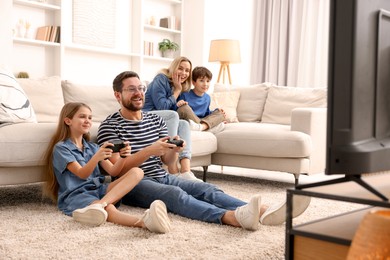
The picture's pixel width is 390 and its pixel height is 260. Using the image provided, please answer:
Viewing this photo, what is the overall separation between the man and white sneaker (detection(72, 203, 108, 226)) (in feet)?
1.17

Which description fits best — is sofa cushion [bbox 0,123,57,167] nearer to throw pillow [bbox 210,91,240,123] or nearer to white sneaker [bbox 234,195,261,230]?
white sneaker [bbox 234,195,261,230]

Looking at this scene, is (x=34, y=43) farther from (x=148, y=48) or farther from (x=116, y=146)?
(x=116, y=146)

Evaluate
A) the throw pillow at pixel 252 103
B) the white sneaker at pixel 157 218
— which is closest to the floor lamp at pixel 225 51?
the throw pillow at pixel 252 103

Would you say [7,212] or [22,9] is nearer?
[7,212]

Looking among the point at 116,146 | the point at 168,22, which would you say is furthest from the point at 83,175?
the point at 168,22

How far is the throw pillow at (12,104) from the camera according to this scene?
2699mm

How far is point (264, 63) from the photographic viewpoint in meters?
7.00

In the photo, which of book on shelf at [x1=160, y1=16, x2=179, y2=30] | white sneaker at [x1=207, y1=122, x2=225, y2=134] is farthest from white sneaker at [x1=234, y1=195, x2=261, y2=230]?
book on shelf at [x1=160, y1=16, x2=179, y2=30]

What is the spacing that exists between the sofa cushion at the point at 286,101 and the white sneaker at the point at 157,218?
246cm

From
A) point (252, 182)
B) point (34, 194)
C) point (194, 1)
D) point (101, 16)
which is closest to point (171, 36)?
point (194, 1)

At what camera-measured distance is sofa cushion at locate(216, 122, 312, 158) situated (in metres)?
3.40

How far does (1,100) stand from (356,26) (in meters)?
2.18

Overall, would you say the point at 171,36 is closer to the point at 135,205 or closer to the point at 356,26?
the point at 135,205

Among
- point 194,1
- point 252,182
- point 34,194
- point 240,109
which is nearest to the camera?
point 34,194
